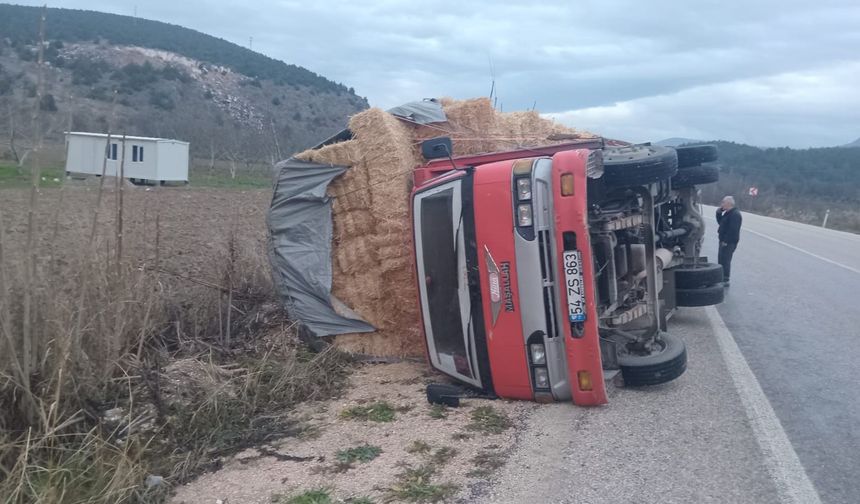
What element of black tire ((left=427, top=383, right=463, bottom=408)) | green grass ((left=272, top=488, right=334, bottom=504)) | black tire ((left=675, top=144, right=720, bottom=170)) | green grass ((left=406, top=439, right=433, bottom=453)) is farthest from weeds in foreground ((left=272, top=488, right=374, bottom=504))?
black tire ((left=675, top=144, right=720, bottom=170))

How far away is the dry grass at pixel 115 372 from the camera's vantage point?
476 cm

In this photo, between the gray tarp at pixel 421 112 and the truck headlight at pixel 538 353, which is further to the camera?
the gray tarp at pixel 421 112

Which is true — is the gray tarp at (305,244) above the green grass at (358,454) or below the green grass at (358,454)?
above

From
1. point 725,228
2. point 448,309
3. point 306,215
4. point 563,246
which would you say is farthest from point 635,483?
point 725,228

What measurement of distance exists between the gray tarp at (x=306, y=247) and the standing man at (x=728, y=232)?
7222mm

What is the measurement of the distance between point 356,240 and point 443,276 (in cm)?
196

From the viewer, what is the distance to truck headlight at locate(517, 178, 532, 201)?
226 inches

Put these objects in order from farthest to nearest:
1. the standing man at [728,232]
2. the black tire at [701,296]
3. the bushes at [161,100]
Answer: the bushes at [161,100]
the standing man at [728,232]
the black tire at [701,296]

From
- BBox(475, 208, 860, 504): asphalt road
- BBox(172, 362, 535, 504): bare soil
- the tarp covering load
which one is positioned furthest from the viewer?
the tarp covering load

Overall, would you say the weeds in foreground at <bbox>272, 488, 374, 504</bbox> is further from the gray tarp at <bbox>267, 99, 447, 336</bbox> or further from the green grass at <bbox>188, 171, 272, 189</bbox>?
the green grass at <bbox>188, 171, 272, 189</bbox>

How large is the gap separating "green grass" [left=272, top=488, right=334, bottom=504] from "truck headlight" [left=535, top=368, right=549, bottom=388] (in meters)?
1.99

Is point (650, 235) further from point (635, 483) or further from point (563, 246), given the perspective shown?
point (635, 483)

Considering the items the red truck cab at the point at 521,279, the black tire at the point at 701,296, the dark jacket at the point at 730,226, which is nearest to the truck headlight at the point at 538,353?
the red truck cab at the point at 521,279

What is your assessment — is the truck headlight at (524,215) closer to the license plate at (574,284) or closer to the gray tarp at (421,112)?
the license plate at (574,284)
